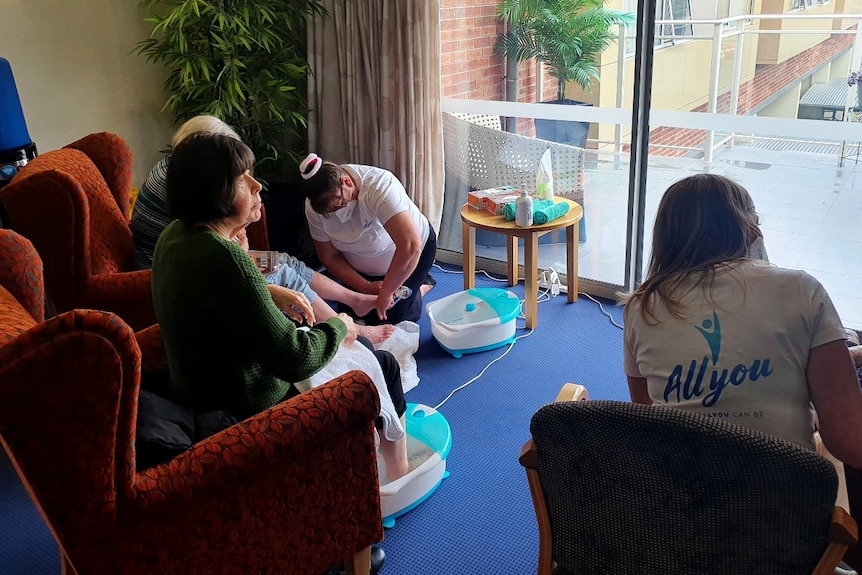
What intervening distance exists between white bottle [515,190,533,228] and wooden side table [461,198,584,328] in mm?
24

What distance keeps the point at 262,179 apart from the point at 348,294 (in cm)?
108

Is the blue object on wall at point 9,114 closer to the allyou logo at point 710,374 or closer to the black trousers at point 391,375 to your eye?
the black trousers at point 391,375

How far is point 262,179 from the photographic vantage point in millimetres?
3693

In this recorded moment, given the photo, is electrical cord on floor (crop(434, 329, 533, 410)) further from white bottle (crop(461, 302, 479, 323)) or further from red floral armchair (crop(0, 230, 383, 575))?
red floral armchair (crop(0, 230, 383, 575))

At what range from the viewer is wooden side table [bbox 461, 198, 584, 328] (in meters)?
2.96

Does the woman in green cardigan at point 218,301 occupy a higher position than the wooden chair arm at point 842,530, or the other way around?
the woman in green cardigan at point 218,301

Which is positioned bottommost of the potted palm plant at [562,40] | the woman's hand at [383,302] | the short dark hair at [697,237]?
the woman's hand at [383,302]

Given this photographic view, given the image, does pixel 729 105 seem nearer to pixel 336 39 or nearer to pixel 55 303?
pixel 336 39

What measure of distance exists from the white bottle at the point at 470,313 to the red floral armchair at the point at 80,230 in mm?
1231

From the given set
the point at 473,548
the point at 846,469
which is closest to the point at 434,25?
the point at 473,548

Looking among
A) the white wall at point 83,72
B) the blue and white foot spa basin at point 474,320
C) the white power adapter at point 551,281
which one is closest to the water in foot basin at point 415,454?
the blue and white foot spa basin at point 474,320

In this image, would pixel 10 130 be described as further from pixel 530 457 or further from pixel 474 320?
pixel 530 457

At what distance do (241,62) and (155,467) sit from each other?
8.39ft

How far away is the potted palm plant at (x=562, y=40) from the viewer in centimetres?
316
